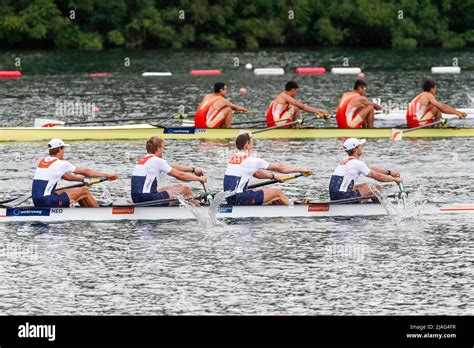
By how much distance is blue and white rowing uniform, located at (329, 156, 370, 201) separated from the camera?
2675cm

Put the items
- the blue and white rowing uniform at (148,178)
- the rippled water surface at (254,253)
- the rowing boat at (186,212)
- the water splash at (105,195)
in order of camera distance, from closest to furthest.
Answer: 1. the rippled water surface at (254,253)
2. the rowing boat at (186,212)
3. the blue and white rowing uniform at (148,178)
4. the water splash at (105,195)

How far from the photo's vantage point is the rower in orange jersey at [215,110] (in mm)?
37281

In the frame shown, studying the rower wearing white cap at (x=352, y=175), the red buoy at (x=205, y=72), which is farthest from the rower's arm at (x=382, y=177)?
the red buoy at (x=205, y=72)

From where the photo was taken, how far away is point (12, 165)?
34125 millimetres

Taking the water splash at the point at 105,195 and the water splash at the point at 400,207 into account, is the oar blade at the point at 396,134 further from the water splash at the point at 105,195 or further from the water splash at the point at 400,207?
the water splash at the point at 400,207

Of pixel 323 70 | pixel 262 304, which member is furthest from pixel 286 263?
pixel 323 70

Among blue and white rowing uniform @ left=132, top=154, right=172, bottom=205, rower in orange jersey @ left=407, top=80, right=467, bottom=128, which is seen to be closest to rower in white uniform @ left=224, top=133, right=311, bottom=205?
blue and white rowing uniform @ left=132, top=154, right=172, bottom=205

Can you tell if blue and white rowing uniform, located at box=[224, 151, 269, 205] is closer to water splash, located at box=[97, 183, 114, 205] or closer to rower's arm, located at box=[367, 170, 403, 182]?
rower's arm, located at box=[367, 170, 403, 182]

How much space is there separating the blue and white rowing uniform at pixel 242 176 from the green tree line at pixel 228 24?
45.3m

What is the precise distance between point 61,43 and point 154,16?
499 cm

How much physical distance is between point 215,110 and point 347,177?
11.0m

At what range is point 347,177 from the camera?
88.0 ft
